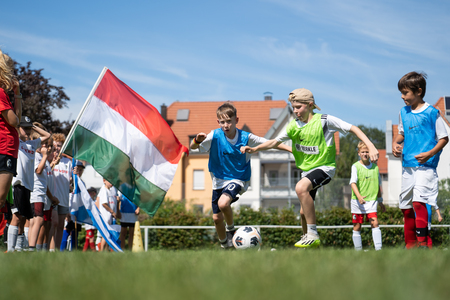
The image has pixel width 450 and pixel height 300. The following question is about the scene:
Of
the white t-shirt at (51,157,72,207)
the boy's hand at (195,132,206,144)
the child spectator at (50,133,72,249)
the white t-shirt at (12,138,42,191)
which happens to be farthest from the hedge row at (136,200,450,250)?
the white t-shirt at (12,138,42,191)

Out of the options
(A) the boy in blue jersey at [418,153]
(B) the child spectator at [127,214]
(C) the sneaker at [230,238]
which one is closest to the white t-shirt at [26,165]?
(C) the sneaker at [230,238]

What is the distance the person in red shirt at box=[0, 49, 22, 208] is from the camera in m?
5.04

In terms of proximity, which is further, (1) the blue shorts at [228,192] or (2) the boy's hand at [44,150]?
(2) the boy's hand at [44,150]

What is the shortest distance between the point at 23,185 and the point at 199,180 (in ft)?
139

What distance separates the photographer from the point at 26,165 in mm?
7395

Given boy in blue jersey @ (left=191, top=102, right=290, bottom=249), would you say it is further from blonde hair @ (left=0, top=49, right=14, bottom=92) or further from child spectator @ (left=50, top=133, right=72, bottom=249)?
child spectator @ (left=50, top=133, right=72, bottom=249)

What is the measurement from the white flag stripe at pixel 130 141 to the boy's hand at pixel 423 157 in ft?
12.9

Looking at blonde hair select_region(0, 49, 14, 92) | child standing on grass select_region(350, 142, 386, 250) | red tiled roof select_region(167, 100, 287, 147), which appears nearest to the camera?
blonde hair select_region(0, 49, 14, 92)

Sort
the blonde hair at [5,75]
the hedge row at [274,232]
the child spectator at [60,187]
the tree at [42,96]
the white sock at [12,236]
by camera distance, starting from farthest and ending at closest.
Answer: the tree at [42,96]
the hedge row at [274,232]
the child spectator at [60,187]
the white sock at [12,236]
the blonde hair at [5,75]

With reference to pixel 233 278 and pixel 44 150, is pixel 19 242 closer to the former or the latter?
pixel 44 150

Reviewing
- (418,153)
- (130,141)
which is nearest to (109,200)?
(130,141)

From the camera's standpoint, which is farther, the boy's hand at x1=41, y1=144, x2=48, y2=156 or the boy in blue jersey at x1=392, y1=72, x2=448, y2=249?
the boy's hand at x1=41, y1=144, x2=48, y2=156

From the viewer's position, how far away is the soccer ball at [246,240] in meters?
7.11

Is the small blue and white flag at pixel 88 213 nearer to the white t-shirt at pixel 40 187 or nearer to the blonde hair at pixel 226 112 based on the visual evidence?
the white t-shirt at pixel 40 187
